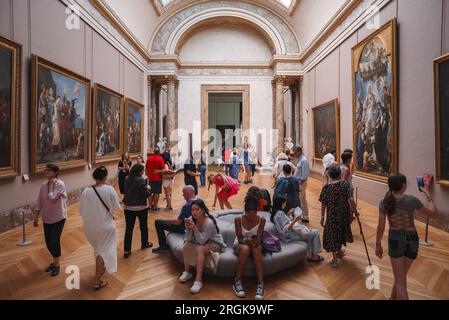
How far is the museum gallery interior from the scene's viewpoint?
4.07 meters

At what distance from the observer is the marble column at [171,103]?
1823 cm

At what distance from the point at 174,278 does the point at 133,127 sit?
11.4 metres

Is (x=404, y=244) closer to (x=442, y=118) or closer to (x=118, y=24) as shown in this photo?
(x=442, y=118)

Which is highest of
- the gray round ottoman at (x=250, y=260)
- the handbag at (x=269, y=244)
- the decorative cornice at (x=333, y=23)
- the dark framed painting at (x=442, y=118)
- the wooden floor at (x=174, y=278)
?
the decorative cornice at (x=333, y=23)

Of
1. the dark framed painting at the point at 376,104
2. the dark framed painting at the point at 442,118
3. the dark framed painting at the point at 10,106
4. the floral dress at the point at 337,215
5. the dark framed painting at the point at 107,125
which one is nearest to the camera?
the floral dress at the point at 337,215

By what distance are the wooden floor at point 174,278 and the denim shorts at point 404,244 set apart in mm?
864

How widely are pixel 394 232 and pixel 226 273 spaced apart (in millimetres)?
2153

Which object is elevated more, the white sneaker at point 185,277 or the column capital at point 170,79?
the column capital at point 170,79

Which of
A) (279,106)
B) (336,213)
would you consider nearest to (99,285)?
(336,213)

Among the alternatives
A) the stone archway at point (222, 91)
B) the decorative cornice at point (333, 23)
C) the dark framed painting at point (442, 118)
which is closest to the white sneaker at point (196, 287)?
the dark framed painting at point (442, 118)

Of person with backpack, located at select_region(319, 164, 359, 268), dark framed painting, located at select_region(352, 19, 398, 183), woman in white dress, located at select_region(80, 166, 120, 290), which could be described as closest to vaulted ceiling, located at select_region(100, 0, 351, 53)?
dark framed painting, located at select_region(352, 19, 398, 183)

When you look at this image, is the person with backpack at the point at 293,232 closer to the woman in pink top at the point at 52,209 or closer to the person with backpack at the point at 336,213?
the person with backpack at the point at 336,213

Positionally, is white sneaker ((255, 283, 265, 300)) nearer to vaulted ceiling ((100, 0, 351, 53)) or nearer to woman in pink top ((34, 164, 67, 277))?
woman in pink top ((34, 164, 67, 277))
